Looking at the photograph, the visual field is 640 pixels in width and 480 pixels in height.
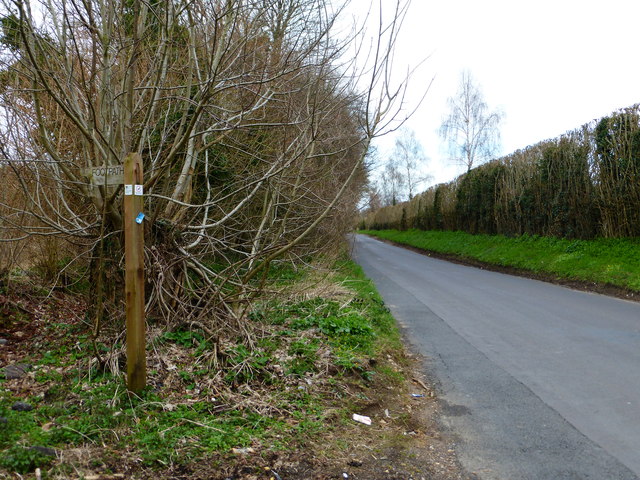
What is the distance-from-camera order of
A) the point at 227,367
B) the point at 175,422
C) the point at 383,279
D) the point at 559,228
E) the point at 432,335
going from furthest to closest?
the point at 559,228 → the point at 383,279 → the point at 432,335 → the point at 227,367 → the point at 175,422

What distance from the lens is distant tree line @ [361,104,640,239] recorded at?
14.2 metres

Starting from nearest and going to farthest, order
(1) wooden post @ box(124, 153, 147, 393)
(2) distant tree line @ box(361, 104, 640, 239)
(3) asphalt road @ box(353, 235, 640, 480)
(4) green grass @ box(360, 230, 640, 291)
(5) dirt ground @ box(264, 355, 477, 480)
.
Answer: (5) dirt ground @ box(264, 355, 477, 480) → (3) asphalt road @ box(353, 235, 640, 480) → (1) wooden post @ box(124, 153, 147, 393) → (4) green grass @ box(360, 230, 640, 291) → (2) distant tree line @ box(361, 104, 640, 239)

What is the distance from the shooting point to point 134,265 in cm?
393

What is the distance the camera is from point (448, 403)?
505 cm

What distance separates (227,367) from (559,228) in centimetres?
1612

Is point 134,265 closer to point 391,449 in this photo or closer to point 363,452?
point 363,452

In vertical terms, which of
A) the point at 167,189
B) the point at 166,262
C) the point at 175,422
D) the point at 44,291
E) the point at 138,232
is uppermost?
the point at 167,189

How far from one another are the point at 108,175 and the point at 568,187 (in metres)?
16.5

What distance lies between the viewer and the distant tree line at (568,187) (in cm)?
1416

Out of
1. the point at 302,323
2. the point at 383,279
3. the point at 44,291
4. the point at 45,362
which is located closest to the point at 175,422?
the point at 45,362

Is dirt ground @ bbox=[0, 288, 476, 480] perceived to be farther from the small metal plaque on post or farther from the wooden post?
the small metal plaque on post

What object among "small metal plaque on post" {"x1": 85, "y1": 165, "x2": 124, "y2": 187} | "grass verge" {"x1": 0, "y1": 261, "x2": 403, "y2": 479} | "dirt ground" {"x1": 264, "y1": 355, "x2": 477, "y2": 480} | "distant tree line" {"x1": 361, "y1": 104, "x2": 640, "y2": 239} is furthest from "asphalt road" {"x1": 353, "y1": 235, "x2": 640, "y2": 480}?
"distant tree line" {"x1": 361, "y1": 104, "x2": 640, "y2": 239}

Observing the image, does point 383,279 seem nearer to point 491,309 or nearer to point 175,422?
point 491,309

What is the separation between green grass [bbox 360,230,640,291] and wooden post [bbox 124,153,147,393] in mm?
11666
